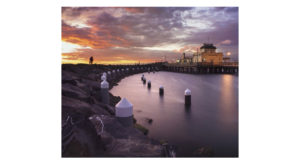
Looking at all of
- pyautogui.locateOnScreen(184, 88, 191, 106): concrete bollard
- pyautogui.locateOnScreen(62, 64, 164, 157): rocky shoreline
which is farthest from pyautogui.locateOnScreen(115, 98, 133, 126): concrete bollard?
pyautogui.locateOnScreen(184, 88, 191, 106): concrete bollard

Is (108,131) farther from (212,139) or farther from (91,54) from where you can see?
(91,54)

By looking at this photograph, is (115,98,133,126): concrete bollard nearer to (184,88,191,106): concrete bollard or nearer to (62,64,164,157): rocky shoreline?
(62,64,164,157): rocky shoreline

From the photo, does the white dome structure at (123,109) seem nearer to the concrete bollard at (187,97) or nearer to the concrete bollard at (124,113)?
the concrete bollard at (124,113)

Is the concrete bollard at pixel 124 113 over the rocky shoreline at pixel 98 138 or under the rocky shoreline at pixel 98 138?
over

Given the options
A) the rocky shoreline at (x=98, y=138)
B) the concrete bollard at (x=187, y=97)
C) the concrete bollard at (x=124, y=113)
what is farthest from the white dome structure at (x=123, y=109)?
the concrete bollard at (x=187, y=97)

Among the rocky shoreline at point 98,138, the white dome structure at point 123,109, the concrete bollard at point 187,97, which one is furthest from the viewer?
the concrete bollard at point 187,97

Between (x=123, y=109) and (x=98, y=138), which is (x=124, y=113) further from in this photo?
(x=98, y=138)

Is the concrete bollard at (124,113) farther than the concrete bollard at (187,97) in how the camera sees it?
No

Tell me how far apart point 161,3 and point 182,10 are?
0.69 metres

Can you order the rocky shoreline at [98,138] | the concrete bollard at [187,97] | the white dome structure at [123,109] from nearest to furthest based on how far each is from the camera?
the rocky shoreline at [98,138], the white dome structure at [123,109], the concrete bollard at [187,97]

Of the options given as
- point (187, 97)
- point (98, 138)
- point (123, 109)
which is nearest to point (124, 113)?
point (123, 109)

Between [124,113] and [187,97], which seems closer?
[124,113]
